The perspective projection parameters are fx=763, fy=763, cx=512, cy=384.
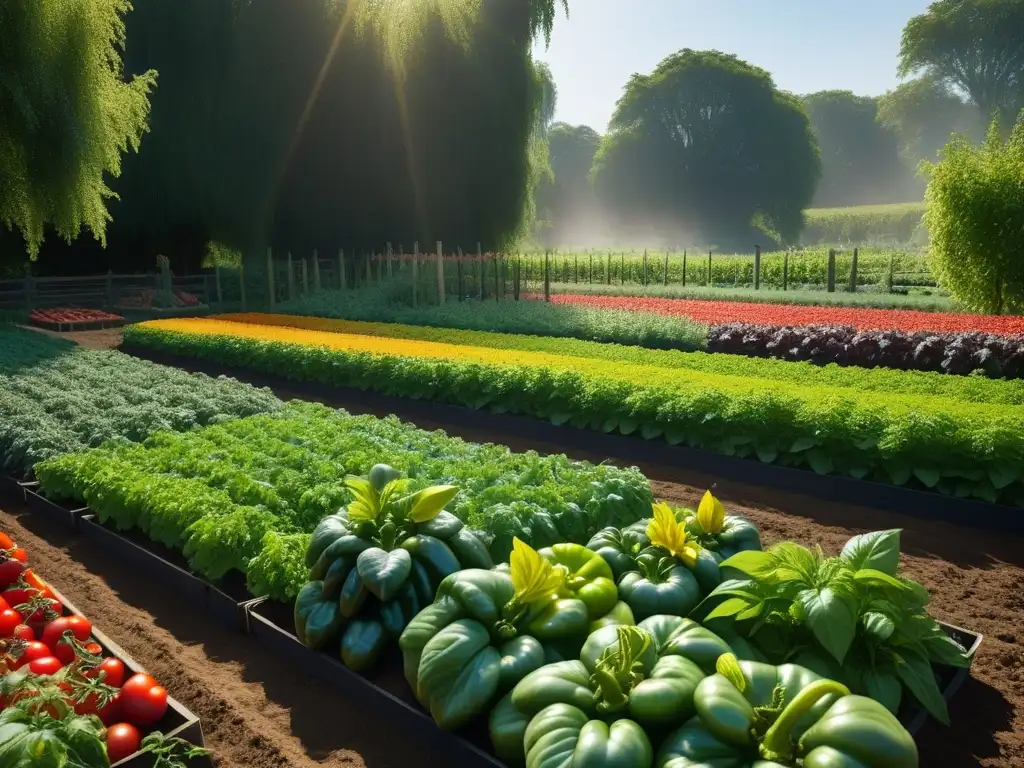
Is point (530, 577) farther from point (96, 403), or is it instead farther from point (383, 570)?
point (96, 403)

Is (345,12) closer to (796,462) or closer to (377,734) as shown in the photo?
(796,462)

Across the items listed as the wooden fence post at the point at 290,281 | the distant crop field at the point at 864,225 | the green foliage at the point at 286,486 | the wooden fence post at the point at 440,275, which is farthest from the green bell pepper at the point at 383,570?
the distant crop field at the point at 864,225

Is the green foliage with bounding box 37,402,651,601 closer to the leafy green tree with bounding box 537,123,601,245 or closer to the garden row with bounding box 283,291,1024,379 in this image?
the garden row with bounding box 283,291,1024,379

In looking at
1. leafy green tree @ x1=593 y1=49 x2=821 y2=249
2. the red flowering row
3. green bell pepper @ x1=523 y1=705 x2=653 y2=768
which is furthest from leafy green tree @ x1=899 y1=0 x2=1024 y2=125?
green bell pepper @ x1=523 y1=705 x2=653 y2=768

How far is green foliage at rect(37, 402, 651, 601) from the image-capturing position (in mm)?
4848

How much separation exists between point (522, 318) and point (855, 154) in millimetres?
113493

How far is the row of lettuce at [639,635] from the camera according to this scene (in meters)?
2.44

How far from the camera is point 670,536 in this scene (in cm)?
378

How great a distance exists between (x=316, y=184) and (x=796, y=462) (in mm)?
23701

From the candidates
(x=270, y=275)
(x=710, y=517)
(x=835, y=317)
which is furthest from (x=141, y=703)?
(x=270, y=275)

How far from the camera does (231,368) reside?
14.8 metres

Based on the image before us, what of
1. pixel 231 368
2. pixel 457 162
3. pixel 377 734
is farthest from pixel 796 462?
pixel 457 162

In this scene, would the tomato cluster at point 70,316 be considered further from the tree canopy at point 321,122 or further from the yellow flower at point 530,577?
the yellow flower at point 530,577

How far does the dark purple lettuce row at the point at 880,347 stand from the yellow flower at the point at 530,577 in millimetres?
10708
